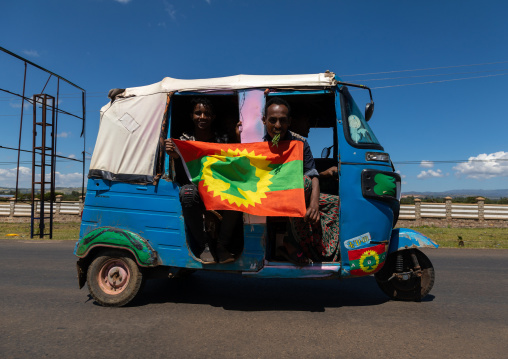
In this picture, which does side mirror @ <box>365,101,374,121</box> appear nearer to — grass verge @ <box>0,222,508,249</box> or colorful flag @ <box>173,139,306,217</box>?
colorful flag @ <box>173,139,306,217</box>

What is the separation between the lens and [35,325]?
3529 mm

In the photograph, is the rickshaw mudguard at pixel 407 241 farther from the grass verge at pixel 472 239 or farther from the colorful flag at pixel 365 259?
the grass verge at pixel 472 239

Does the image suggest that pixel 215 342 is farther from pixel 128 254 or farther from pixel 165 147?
pixel 165 147

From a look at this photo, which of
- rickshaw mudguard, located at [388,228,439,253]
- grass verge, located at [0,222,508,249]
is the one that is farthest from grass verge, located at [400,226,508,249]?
rickshaw mudguard, located at [388,228,439,253]

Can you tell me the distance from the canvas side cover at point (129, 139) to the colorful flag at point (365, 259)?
247 centimetres

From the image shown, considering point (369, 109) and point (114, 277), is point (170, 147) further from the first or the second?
point (369, 109)

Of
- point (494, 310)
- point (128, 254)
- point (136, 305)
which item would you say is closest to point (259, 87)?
point (128, 254)

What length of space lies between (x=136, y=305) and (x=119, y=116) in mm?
2317

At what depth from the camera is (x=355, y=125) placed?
405 centimetres

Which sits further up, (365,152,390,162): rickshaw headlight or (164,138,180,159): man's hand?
(164,138,180,159): man's hand

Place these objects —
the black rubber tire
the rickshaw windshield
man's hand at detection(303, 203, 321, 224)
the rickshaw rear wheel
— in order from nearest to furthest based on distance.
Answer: man's hand at detection(303, 203, 321, 224) < the rickshaw windshield < the black rubber tire < the rickshaw rear wheel

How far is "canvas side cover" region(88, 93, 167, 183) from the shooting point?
4160 millimetres

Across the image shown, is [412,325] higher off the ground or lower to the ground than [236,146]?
lower

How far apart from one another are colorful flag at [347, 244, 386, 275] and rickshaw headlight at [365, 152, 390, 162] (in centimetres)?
96
